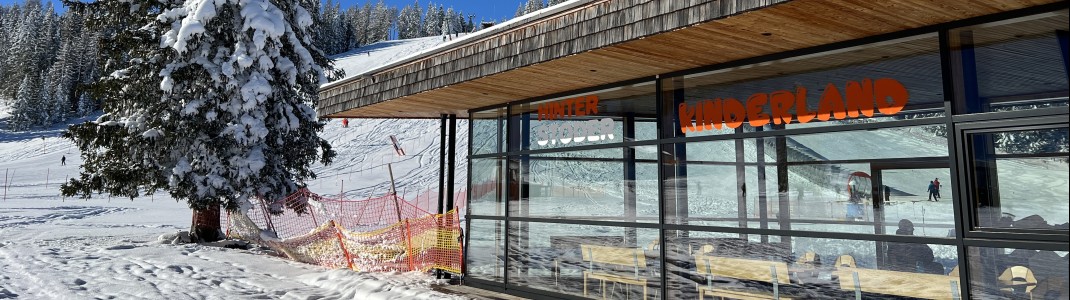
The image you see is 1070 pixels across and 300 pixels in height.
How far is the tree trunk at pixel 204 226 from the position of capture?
15.6 metres

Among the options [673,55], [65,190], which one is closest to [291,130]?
[65,190]

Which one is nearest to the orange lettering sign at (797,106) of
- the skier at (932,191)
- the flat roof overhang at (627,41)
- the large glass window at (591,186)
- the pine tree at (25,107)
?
the flat roof overhang at (627,41)

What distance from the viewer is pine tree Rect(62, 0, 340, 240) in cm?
1428

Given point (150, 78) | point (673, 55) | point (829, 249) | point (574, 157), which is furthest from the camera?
point (150, 78)

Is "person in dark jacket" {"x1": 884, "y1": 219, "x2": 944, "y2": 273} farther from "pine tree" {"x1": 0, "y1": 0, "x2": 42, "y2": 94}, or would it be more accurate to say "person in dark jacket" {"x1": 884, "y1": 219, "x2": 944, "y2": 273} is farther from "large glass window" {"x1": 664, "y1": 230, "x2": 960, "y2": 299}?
"pine tree" {"x1": 0, "y1": 0, "x2": 42, "y2": 94}

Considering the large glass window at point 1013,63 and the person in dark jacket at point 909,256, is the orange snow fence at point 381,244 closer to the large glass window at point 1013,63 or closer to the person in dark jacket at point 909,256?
the person in dark jacket at point 909,256

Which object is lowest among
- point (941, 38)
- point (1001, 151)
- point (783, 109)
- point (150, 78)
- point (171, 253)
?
point (171, 253)

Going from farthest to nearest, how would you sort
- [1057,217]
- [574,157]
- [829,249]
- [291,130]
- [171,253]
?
1. [291,130]
2. [171,253]
3. [574,157]
4. [829,249]
5. [1057,217]

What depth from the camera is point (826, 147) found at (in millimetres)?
5246

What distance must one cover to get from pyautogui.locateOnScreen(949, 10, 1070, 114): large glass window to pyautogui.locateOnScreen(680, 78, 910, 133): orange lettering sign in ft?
1.43

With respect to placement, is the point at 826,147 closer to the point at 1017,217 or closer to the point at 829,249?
the point at 829,249

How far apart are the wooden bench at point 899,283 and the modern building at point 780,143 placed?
0.01 m

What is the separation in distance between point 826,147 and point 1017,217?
1.39 meters

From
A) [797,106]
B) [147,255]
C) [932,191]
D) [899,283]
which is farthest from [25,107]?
[932,191]
